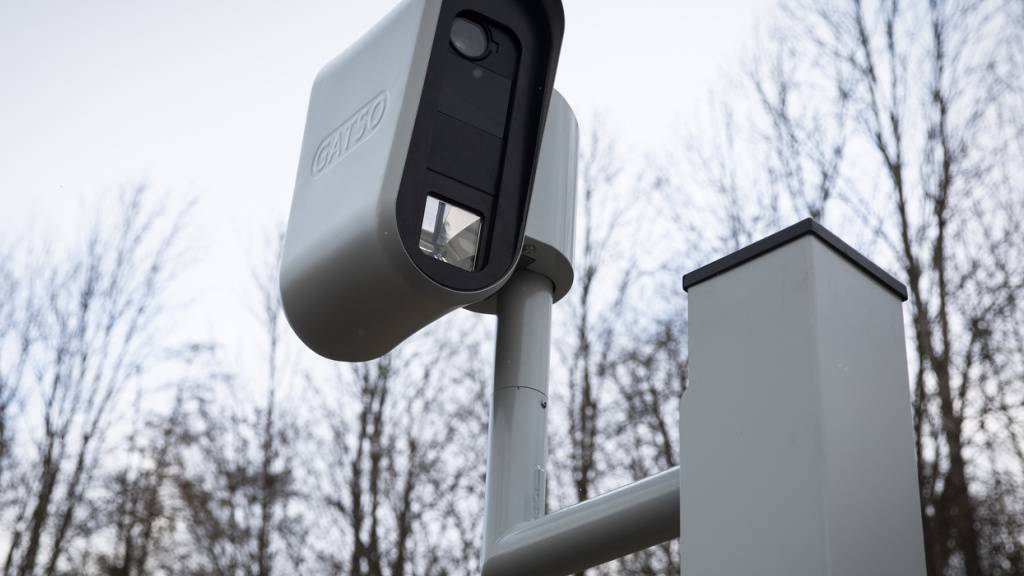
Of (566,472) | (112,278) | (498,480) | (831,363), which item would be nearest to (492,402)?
(498,480)

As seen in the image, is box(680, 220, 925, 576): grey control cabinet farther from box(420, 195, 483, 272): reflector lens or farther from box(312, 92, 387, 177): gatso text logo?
box(312, 92, 387, 177): gatso text logo

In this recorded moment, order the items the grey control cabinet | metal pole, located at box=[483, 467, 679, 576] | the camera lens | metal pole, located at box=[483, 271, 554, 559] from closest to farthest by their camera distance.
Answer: the grey control cabinet < metal pole, located at box=[483, 467, 679, 576] < the camera lens < metal pole, located at box=[483, 271, 554, 559]

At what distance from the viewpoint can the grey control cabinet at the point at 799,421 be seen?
1.89ft

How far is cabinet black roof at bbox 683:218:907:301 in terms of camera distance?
65cm

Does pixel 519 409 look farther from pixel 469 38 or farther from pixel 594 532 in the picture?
pixel 469 38

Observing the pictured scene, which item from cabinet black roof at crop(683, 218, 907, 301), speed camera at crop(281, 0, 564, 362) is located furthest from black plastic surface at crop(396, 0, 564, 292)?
cabinet black roof at crop(683, 218, 907, 301)

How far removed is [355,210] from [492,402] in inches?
14.2

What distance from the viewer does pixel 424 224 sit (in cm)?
81

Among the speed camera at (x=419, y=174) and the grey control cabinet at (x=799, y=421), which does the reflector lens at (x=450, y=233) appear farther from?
the grey control cabinet at (x=799, y=421)

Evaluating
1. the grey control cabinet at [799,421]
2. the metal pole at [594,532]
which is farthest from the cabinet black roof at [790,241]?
the metal pole at [594,532]

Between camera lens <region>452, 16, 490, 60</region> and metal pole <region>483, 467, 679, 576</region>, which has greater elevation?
camera lens <region>452, 16, 490, 60</region>

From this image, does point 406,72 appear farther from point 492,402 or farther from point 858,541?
point 858,541

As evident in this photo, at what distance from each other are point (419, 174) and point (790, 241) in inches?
12.1

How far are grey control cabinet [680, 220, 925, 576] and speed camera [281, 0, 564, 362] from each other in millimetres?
223
